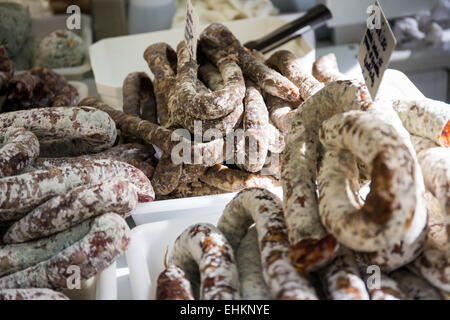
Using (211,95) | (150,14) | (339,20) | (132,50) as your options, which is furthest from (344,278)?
(150,14)

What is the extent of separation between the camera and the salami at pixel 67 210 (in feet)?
3.50

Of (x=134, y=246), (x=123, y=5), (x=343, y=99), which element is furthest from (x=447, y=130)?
(x=123, y=5)

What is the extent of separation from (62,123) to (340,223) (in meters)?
0.81

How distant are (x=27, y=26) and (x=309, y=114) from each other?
1.93 m

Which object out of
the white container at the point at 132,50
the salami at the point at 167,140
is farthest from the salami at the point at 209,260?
the white container at the point at 132,50

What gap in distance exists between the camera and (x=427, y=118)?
3.65 feet

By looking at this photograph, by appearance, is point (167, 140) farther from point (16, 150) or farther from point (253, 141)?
point (16, 150)

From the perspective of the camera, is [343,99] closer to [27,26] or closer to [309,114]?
[309,114]

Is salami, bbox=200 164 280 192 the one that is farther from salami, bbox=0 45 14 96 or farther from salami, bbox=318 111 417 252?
salami, bbox=0 45 14 96

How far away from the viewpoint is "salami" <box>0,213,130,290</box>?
102cm

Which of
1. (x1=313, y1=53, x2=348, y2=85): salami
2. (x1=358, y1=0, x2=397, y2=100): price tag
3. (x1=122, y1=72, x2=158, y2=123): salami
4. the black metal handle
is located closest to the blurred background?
the black metal handle

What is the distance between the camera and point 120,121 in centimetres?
163

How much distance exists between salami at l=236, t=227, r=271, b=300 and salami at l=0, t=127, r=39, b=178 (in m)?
0.53

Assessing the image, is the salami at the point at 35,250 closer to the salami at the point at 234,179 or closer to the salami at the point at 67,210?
the salami at the point at 67,210
